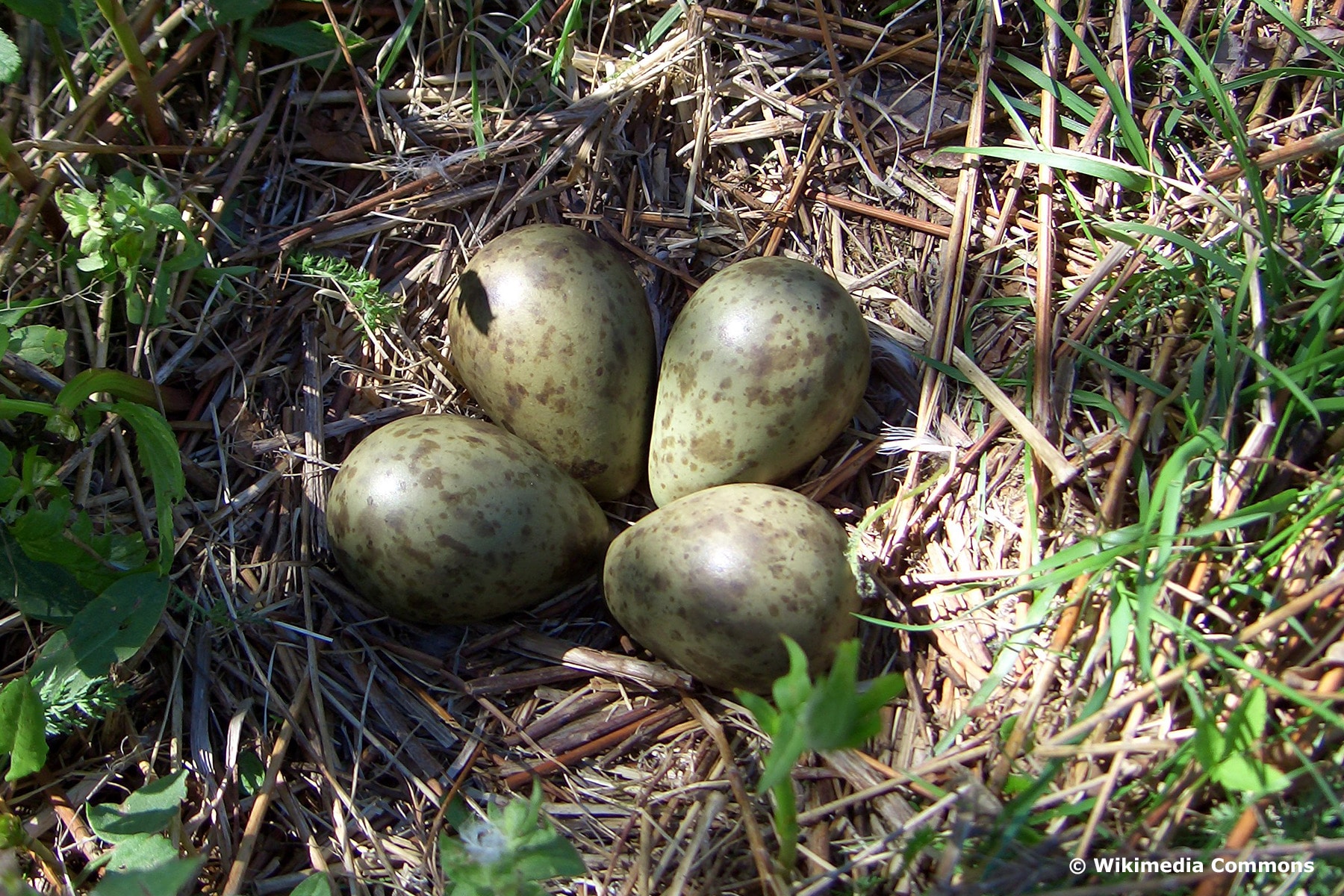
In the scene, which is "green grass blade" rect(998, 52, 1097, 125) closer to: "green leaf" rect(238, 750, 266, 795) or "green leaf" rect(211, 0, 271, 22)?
"green leaf" rect(211, 0, 271, 22)

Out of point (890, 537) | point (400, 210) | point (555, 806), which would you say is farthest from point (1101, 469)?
point (400, 210)

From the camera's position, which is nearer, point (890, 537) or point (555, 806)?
point (555, 806)

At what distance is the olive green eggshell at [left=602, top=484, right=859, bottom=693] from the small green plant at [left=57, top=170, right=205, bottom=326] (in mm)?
1122

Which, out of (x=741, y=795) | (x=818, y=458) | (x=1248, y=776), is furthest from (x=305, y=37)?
(x=1248, y=776)

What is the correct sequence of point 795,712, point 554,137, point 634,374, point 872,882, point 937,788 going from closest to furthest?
point 795,712 → point 872,882 → point 937,788 → point 634,374 → point 554,137

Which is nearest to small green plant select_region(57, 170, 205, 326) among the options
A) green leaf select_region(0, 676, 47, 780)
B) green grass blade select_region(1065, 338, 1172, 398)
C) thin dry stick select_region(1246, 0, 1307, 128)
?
green leaf select_region(0, 676, 47, 780)

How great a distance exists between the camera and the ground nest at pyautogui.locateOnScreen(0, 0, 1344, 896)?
149 centimetres

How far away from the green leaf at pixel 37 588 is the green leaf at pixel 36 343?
0.34m

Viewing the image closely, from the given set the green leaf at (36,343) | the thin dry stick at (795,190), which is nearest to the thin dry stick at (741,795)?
the thin dry stick at (795,190)

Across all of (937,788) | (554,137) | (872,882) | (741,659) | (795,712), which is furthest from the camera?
(554,137)

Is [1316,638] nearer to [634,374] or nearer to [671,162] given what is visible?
[634,374]

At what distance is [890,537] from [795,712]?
87cm

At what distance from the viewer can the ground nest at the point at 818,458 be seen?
1490 mm

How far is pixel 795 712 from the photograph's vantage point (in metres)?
1.15
